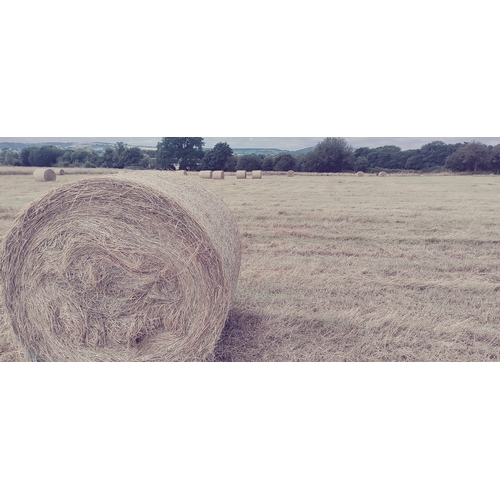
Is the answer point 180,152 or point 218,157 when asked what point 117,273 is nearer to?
point 180,152

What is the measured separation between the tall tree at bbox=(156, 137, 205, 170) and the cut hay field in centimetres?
35

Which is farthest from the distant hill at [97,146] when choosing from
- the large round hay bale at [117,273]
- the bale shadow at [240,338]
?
the bale shadow at [240,338]

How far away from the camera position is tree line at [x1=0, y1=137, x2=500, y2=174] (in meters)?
4.48

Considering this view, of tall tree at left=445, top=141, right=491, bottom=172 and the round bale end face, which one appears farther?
the round bale end face

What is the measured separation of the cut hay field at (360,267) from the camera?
3.72 m

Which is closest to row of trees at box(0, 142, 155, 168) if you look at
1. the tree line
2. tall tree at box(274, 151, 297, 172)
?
the tree line

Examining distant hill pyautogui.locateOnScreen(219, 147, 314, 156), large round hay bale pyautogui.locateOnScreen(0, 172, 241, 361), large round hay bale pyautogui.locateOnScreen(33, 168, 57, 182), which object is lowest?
large round hay bale pyautogui.locateOnScreen(0, 172, 241, 361)

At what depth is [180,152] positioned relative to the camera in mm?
4613

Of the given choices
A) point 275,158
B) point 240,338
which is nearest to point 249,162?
point 275,158

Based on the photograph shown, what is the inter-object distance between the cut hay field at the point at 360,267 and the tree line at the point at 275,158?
271 millimetres

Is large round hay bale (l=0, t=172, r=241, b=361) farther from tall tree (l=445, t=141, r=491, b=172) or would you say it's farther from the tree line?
tall tree (l=445, t=141, r=491, b=172)

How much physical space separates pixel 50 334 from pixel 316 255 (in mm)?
3524

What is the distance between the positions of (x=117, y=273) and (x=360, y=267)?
314 centimetres

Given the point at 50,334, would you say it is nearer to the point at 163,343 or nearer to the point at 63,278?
the point at 63,278
